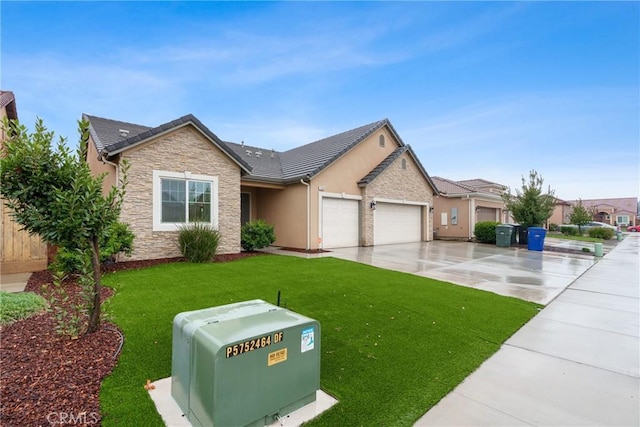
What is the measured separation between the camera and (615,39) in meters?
11.7

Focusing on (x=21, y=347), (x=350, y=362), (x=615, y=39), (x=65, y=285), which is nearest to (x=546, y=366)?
(x=350, y=362)

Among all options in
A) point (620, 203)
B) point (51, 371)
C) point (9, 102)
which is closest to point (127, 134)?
point (9, 102)

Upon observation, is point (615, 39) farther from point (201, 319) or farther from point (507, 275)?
point (201, 319)

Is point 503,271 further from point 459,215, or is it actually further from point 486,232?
point 459,215

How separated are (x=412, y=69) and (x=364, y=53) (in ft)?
9.18

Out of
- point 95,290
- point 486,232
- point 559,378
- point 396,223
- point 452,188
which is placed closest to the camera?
point 559,378

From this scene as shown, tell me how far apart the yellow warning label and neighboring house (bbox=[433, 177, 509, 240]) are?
21933mm

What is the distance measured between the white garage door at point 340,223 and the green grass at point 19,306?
1071cm

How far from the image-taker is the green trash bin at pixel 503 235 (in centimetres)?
1770

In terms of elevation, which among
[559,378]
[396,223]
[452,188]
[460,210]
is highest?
[452,188]

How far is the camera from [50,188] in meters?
3.45

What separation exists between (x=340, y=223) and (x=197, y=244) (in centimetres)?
765

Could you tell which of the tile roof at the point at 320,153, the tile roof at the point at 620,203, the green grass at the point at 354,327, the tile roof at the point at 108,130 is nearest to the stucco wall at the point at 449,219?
the tile roof at the point at 320,153

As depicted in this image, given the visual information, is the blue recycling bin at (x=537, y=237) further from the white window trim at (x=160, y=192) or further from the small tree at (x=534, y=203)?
the white window trim at (x=160, y=192)
